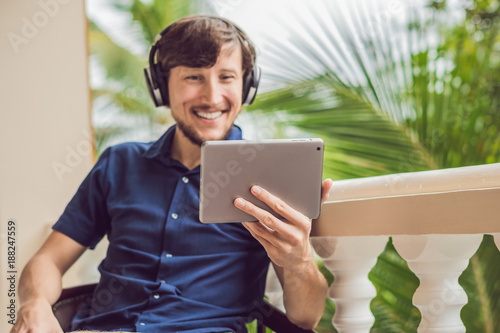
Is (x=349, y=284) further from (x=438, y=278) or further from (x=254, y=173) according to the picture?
(x=254, y=173)

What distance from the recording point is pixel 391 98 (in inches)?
62.4

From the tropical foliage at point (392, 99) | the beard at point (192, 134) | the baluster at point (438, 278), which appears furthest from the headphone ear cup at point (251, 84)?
the baluster at point (438, 278)

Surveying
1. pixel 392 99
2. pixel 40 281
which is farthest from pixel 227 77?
pixel 40 281

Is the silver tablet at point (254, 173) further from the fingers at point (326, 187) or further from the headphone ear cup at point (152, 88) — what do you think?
the headphone ear cup at point (152, 88)

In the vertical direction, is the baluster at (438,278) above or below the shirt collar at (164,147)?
below

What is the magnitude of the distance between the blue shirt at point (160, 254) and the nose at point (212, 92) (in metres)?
0.18

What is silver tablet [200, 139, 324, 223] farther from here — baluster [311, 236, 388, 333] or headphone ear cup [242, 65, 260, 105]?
headphone ear cup [242, 65, 260, 105]

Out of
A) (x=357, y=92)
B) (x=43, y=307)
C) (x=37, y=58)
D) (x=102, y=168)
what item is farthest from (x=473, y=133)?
(x=37, y=58)

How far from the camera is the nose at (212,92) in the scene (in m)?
1.27

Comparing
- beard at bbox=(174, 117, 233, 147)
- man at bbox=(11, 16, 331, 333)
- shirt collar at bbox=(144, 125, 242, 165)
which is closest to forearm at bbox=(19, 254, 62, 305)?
man at bbox=(11, 16, 331, 333)

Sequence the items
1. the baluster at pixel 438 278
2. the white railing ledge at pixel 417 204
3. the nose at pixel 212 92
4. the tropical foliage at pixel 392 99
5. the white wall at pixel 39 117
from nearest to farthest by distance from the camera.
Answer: the white railing ledge at pixel 417 204 → the baluster at pixel 438 278 → the nose at pixel 212 92 → the tropical foliage at pixel 392 99 → the white wall at pixel 39 117

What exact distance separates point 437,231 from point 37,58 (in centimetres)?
150

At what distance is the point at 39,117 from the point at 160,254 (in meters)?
0.85

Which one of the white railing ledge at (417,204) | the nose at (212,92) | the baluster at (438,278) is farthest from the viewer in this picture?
the nose at (212,92)
